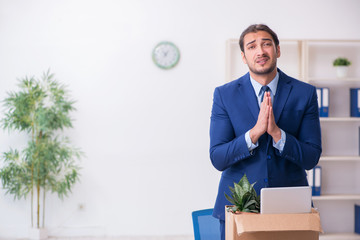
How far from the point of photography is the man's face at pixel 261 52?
174 centimetres

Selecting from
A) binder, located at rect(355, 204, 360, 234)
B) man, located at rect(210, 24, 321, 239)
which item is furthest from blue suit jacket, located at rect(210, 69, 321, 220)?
binder, located at rect(355, 204, 360, 234)

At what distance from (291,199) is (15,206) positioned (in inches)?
159

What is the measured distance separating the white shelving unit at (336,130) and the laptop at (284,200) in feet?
11.7

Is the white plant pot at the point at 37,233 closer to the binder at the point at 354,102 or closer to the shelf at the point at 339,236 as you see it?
the shelf at the point at 339,236

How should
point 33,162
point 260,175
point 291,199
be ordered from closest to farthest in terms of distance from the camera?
point 291,199, point 260,175, point 33,162

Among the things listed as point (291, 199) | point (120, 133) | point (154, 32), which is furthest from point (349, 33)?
point (291, 199)

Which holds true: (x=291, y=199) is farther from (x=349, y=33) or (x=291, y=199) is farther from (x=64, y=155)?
(x=349, y=33)

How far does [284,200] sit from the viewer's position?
4.37ft

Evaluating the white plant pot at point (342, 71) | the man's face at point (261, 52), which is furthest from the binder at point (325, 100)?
the man's face at point (261, 52)

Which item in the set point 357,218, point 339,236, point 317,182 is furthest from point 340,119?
point 339,236

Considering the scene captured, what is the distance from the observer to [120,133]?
15.6ft

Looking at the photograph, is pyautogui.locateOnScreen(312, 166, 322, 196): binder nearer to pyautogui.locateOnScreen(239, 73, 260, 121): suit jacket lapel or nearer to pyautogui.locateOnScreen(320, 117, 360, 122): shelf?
pyautogui.locateOnScreen(320, 117, 360, 122): shelf

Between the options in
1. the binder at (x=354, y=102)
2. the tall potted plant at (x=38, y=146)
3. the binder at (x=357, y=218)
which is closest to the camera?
the tall potted plant at (x=38, y=146)

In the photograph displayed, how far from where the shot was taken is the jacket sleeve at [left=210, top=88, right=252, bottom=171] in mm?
1672
